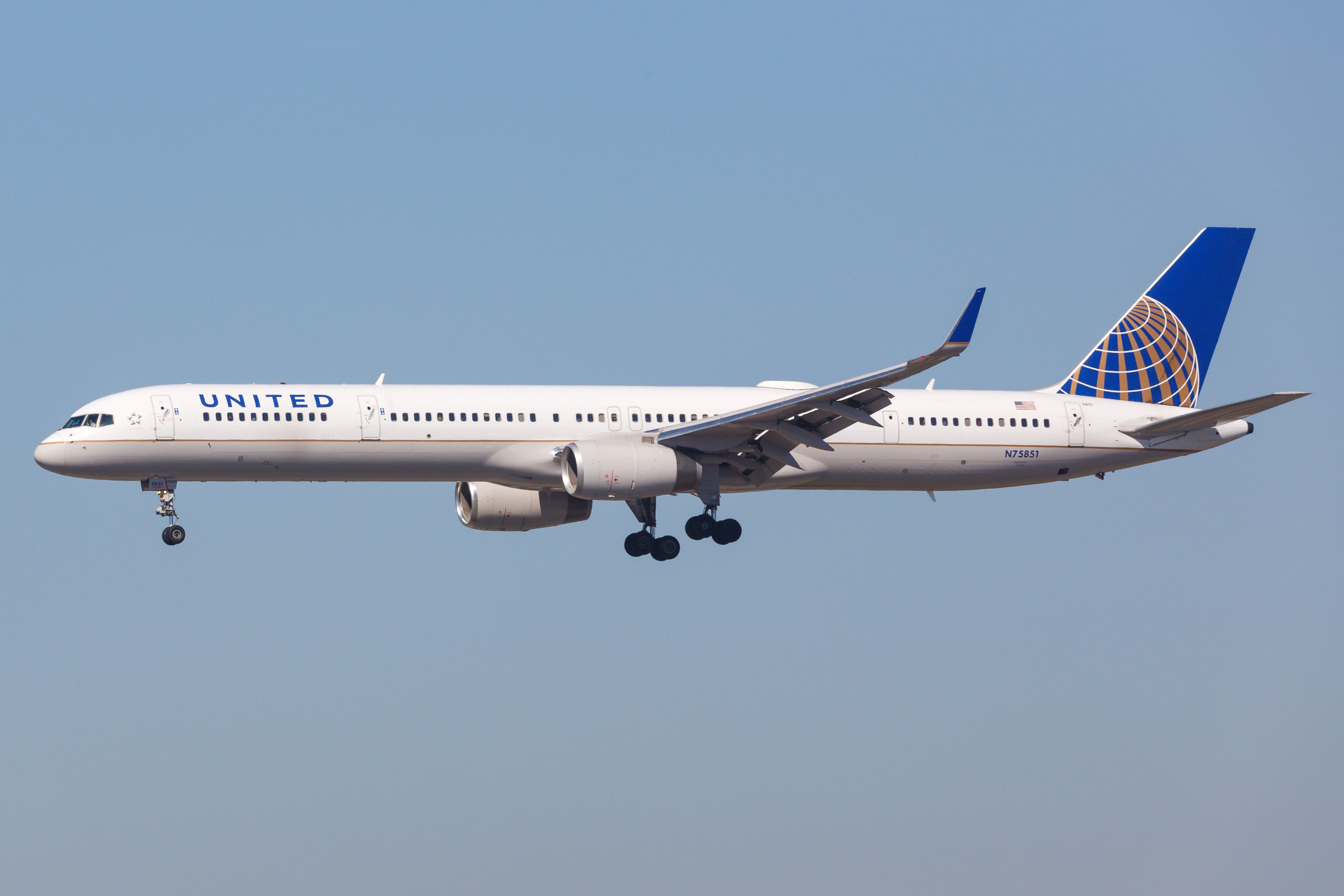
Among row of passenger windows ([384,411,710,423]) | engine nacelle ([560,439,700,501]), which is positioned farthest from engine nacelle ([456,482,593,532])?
engine nacelle ([560,439,700,501])

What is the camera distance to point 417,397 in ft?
152

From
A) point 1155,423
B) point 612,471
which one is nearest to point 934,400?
point 1155,423

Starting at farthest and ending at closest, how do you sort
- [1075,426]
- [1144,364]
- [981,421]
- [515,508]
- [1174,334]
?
[1174,334] < [1144,364] < [1075,426] < [515,508] < [981,421]

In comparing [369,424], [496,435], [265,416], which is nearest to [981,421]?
[496,435]

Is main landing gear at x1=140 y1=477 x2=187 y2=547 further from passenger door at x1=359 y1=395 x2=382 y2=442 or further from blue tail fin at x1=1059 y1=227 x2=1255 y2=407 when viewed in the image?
blue tail fin at x1=1059 y1=227 x2=1255 y2=407

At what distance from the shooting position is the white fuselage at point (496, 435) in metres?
45.0

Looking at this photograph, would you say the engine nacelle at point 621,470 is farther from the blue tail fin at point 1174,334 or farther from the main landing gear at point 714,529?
the blue tail fin at point 1174,334

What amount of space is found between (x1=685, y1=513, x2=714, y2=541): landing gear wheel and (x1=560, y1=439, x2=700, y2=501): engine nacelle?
10.6ft

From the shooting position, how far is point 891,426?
163 feet

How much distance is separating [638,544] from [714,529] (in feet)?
7.83

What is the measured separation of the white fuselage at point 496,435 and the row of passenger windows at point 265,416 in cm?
4

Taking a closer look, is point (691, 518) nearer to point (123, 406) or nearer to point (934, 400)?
point (934, 400)

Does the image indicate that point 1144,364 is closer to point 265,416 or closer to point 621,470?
point 621,470

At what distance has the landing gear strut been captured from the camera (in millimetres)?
49781
